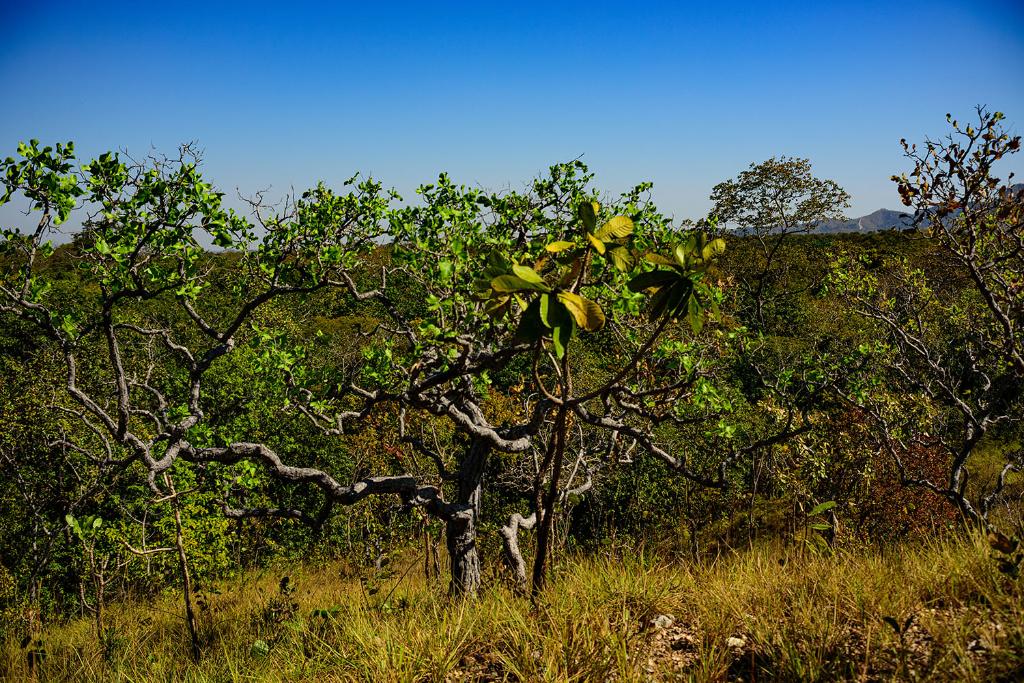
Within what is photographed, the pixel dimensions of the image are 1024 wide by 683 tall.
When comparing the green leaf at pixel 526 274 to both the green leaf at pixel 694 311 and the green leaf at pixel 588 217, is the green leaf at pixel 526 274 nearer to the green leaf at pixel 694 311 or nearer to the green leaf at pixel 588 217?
the green leaf at pixel 588 217

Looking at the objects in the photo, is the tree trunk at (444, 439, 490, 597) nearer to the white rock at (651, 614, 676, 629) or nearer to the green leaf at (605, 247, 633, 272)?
the white rock at (651, 614, 676, 629)

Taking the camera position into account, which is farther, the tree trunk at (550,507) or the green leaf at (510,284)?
the tree trunk at (550,507)

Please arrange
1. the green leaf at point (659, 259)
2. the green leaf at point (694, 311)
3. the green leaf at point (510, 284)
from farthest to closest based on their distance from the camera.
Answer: the green leaf at point (659, 259)
the green leaf at point (694, 311)
the green leaf at point (510, 284)

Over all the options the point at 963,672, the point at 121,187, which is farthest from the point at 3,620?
the point at 963,672

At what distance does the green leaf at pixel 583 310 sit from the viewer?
2117 millimetres

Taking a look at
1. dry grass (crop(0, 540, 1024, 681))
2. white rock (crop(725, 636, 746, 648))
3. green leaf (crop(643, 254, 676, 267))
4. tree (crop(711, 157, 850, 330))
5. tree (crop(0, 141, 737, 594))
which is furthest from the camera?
tree (crop(711, 157, 850, 330))

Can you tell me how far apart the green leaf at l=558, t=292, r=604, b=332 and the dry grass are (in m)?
1.87

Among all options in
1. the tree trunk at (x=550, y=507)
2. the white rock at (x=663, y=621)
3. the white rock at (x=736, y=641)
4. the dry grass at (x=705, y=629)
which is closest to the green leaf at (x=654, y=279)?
the tree trunk at (x=550, y=507)

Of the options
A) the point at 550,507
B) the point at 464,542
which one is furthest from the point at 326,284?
the point at 550,507

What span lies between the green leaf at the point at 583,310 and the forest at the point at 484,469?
10mm

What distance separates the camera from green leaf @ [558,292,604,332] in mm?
2117

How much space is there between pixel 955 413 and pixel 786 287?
15282mm

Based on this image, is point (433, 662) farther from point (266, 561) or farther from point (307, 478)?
point (266, 561)

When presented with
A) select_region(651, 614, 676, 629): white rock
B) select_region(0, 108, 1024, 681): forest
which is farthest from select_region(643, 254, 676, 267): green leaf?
select_region(651, 614, 676, 629): white rock
